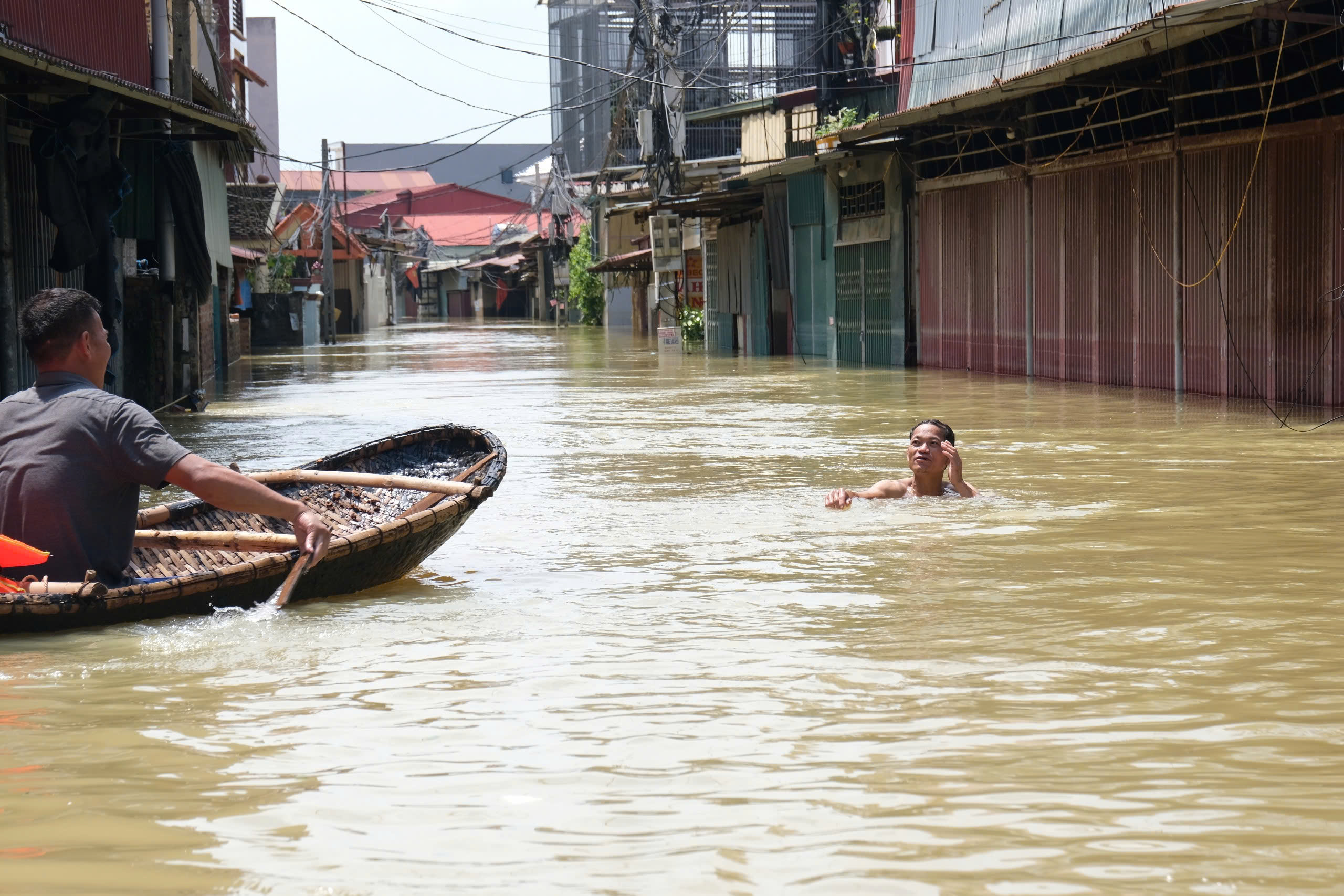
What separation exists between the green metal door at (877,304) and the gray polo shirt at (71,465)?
20909 mm

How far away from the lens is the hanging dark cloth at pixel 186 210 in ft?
58.2

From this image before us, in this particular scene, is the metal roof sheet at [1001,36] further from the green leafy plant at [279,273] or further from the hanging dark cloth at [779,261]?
the green leafy plant at [279,273]

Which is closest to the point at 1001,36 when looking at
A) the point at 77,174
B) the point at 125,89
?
the point at 125,89

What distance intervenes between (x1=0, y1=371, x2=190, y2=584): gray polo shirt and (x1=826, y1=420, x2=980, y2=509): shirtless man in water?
15.3ft

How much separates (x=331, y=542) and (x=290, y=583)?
25cm

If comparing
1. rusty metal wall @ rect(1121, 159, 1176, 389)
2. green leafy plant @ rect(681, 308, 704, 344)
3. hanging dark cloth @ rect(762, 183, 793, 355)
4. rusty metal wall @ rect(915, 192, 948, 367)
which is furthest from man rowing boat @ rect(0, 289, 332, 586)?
green leafy plant @ rect(681, 308, 704, 344)

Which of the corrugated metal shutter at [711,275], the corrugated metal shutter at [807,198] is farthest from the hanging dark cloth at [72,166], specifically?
the corrugated metal shutter at [711,275]

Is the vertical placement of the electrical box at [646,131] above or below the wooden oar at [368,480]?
above

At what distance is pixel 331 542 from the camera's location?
6914mm

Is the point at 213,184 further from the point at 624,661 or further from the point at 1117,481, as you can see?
the point at 624,661

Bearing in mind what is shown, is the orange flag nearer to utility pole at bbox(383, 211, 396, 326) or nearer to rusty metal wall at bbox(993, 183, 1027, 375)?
rusty metal wall at bbox(993, 183, 1027, 375)

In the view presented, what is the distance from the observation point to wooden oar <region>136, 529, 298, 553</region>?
724 cm

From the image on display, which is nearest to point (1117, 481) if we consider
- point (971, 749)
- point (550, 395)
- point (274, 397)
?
point (971, 749)

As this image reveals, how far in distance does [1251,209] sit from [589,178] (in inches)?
1735
